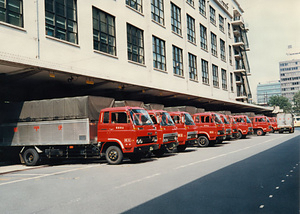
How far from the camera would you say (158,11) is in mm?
29766

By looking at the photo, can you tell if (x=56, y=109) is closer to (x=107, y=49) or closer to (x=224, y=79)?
(x=107, y=49)

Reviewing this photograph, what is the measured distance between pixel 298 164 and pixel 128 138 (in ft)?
20.5

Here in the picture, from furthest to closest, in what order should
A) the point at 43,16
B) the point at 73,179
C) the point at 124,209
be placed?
the point at 43,16 → the point at 73,179 → the point at 124,209

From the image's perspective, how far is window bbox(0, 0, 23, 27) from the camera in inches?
603

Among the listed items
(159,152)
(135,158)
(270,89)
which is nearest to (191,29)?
(159,152)

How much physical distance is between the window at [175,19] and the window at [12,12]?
1894 cm

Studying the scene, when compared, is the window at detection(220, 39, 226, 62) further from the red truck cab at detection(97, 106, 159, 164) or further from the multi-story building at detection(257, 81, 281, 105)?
the multi-story building at detection(257, 81, 281, 105)

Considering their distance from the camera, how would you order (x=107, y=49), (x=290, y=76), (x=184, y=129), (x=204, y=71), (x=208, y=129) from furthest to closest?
1. (x=290, y=76)
2. (x=204, y=71)
3. (x=107, y=49)
4. (x=208, y=129)
5. (x=184, y=129)

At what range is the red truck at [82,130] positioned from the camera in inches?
504

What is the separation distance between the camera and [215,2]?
1847 inches

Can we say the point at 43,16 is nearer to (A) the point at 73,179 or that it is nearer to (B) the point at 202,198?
(A) the point at 73,179

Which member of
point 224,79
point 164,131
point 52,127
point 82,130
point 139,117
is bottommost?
point 164,131

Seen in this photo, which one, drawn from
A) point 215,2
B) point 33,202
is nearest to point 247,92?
point 215,2

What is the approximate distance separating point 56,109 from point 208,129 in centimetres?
1121
